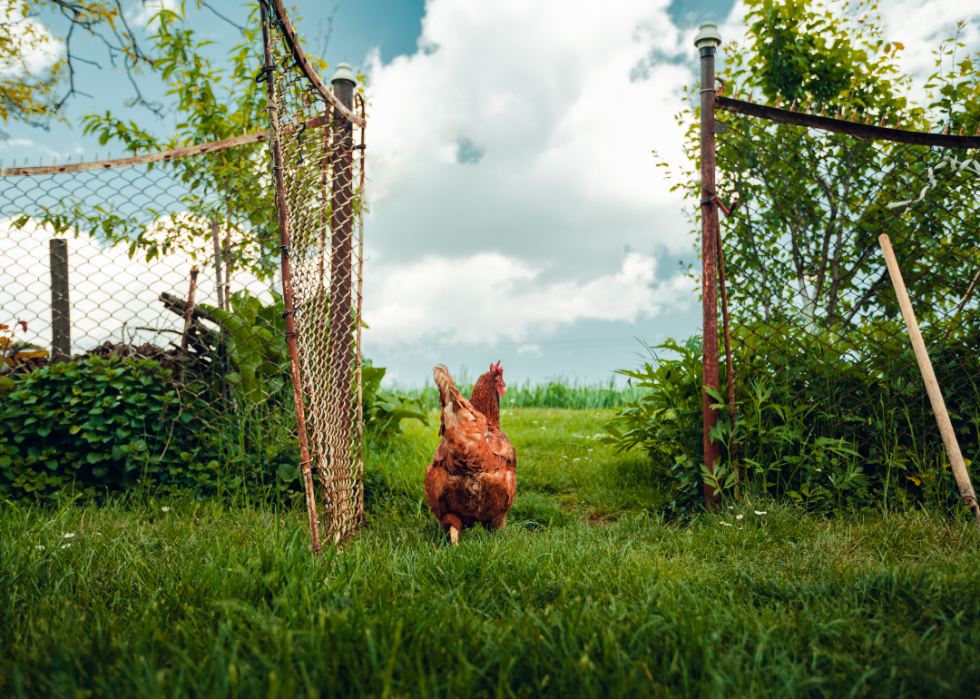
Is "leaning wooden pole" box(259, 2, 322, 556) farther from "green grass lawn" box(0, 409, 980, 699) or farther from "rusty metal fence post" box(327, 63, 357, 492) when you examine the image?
"rusty metal fence post" box(327, 63, 357, 492)

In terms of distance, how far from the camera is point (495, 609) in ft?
6.09

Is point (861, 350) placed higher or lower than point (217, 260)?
lower

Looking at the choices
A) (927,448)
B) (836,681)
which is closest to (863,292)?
(927,448)

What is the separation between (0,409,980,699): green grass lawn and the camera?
1350 millimetres

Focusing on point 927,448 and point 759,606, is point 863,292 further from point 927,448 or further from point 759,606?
point 759,606

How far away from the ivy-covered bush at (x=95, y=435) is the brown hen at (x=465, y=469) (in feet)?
5.43

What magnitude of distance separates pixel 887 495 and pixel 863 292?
137 cm

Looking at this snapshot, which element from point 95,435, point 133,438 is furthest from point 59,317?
point 133,438

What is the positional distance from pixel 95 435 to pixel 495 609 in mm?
3022

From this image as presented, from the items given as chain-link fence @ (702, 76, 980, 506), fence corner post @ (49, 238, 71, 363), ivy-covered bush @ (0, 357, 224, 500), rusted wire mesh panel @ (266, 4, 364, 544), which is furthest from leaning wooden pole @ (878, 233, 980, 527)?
fence corner post @ (49, 238, 71, 363)

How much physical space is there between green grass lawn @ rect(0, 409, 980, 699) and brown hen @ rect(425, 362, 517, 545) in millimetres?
Result: 159

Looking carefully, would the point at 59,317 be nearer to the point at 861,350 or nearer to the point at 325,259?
the point at 325,259

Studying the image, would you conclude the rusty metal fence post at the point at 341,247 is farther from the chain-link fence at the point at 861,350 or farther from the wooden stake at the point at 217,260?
the chain-link fence at the point at 861,350

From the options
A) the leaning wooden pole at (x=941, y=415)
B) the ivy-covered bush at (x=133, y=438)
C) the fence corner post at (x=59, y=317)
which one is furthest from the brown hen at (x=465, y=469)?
the fence corner post at (x=59, y=317)
